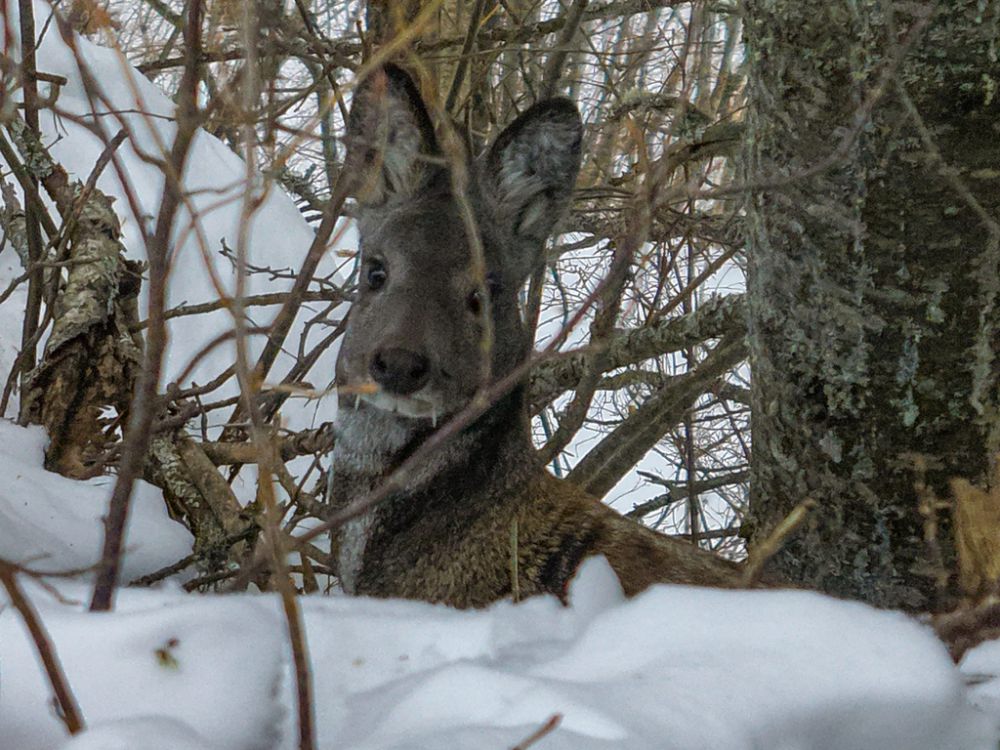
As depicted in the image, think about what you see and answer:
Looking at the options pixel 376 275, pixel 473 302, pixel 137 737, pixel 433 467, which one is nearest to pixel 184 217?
pixel 376 275

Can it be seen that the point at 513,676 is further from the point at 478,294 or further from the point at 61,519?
the point at 478,294

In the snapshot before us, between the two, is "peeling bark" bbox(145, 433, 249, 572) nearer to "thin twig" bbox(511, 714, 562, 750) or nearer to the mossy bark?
the mossy bark

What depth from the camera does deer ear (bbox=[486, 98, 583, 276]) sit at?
12.6ft

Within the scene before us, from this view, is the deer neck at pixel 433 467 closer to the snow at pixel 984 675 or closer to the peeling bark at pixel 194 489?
the peeling bark at pixel 194 489

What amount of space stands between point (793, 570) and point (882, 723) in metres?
2.15

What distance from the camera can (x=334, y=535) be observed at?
3861 mm

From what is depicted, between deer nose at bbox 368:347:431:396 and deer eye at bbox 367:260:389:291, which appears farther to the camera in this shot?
deer eye at bbox 367:260:389:291

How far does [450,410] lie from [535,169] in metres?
0.97

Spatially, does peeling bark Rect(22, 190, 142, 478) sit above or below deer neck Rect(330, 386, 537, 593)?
above

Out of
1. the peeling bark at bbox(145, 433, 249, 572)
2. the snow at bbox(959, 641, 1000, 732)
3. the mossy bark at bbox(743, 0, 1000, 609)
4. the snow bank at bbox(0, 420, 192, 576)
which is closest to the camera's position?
the snow at bbox(959, 641, 1000, 732)

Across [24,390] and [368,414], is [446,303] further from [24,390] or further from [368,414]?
[24,390]

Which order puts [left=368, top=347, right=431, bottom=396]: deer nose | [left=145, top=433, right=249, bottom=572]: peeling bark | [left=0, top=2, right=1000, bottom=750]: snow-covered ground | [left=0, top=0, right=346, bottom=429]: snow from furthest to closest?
1. [left=0, top=0, right=346, bottom=429]: snow
2. [left=145, top=433, right=249, bottom=572]: peeling bark
3. [left=368, top=347, right=431, bottom=396]: deer nose
4. [left=0, top=2, right=1000, bottom=750]: snow-covered ground

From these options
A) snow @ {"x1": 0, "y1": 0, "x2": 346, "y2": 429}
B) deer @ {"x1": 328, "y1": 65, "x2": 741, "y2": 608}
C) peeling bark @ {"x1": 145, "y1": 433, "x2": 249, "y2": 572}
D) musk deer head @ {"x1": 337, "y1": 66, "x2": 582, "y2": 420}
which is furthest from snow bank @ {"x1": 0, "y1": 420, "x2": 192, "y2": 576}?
snow @ {"x1": 0, "y1": 0, "x2": 346, "y2": 429}

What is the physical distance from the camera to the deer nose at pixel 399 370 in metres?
3.38
